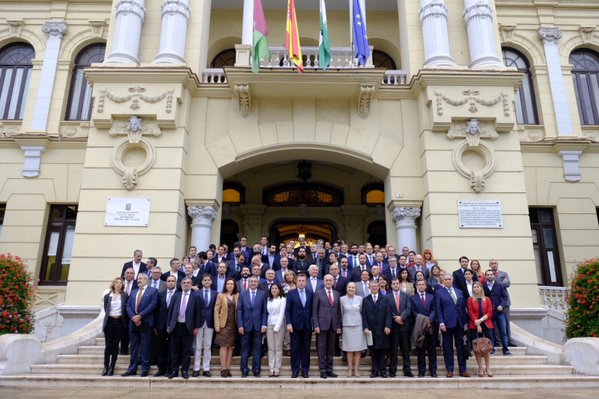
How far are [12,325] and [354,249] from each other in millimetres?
7690

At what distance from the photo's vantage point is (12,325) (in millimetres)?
9609

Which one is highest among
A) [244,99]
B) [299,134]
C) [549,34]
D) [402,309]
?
[549,34]

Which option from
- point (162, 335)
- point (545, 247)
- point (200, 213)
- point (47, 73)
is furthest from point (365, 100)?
point (47, 73)

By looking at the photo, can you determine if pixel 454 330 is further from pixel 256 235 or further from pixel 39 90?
pixel 39 90

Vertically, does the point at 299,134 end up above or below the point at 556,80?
below

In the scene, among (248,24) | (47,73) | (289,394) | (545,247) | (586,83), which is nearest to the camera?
(289,394)

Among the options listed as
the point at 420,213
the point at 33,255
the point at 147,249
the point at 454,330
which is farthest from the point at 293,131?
the point at 33,255

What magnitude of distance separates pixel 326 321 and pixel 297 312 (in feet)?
1.85

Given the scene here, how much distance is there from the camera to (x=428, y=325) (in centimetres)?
881

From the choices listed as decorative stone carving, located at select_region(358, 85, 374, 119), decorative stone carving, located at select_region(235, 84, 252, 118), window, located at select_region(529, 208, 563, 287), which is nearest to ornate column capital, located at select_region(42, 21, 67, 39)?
decorative stone carving, located at select_region(235, 84, 252, 118)

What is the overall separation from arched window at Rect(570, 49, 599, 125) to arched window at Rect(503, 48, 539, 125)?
5.92 feet

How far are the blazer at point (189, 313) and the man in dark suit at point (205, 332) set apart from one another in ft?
0.35

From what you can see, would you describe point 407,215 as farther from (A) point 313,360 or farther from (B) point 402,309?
(A) point 313,360

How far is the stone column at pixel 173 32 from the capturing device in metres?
14.2
